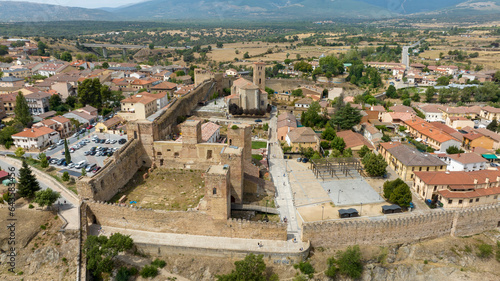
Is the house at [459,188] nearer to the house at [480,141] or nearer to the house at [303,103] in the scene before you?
the house at [480,141]

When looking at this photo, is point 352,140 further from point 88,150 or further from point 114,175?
point 88,150

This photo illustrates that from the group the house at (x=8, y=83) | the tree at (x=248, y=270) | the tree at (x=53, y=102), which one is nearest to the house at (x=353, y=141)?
the tree at (x=248, y=270)

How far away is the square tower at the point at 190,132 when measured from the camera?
3219 centimetres

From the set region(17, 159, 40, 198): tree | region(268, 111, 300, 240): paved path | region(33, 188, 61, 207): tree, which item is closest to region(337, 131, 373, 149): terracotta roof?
region(268, 111, 300, 240): paved path

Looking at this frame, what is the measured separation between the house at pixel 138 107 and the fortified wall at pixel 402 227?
32.6 metres

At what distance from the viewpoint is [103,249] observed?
2152 cm

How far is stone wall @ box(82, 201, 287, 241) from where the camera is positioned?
23.2 m

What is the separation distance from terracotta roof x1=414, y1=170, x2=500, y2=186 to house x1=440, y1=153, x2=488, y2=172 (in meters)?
2.30

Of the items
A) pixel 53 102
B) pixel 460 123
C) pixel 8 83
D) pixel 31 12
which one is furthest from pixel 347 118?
pixel 31 12

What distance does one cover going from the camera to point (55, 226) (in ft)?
79.8

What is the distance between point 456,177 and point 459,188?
112 centimetres

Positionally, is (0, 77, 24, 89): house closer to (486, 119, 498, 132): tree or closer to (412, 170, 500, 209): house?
(412, 170, 500, 209): house

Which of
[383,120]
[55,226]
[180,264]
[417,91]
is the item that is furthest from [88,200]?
[417,91]

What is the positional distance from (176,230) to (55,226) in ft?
28.7
